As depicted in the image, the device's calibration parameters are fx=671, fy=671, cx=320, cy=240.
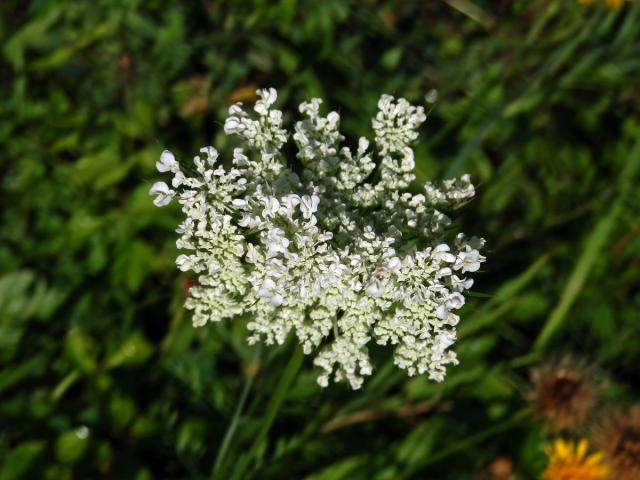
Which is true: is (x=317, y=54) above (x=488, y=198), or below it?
above

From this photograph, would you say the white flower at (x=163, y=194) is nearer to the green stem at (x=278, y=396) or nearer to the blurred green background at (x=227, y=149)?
the green stem at (x=278, y=396)

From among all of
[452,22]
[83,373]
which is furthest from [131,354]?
[452,22]

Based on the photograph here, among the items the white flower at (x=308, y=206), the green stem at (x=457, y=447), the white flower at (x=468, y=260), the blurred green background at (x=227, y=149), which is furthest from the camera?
the blurred green background at (x=227, y=149)

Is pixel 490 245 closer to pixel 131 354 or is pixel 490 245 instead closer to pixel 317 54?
pixel 317 54

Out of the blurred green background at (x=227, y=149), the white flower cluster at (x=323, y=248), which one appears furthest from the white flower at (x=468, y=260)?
the blurred green background at (x=227, y=149)

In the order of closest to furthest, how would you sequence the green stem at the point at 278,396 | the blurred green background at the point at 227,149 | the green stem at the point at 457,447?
the green stem at the point at 278,396 < the green stem at the point at 457,447 < the blurred green background at the point at 227,149

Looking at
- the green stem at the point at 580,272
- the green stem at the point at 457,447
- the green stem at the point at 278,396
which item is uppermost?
the green stem at the point at 580,272

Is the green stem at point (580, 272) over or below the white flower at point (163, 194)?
over

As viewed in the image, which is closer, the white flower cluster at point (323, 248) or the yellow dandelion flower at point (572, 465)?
the white flower cluster at point (323, 248)
